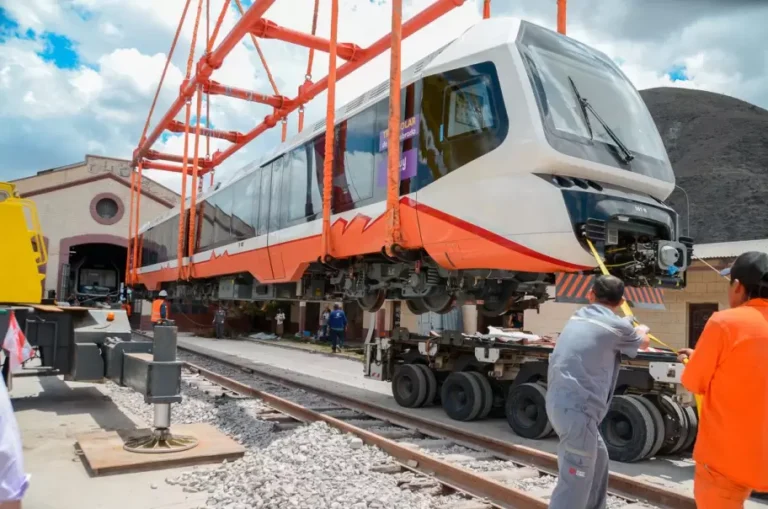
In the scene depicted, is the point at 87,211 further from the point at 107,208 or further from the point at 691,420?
the point at 691,420

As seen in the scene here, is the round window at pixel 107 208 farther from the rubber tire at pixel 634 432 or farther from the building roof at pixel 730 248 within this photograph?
the rubber tire at pixel 634 432

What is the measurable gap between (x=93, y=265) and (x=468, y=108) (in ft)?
88.0

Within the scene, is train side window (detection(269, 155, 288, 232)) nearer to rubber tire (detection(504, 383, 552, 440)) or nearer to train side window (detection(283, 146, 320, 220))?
train side window (detection(283, 146, 320, 220))

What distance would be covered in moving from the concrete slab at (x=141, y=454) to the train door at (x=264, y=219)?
12.6 feet

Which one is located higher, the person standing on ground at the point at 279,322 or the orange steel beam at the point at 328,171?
the orange steel beam at the point at 328,171

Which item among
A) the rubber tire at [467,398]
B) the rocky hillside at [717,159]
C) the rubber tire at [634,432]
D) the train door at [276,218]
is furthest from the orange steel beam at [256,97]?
the rocky hillside at [717,159]

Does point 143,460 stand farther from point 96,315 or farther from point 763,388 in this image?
point 763,388

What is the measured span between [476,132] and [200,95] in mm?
8707

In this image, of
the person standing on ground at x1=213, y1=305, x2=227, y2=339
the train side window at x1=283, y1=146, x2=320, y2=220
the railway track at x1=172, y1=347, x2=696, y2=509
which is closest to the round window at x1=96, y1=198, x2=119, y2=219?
the person standing on ground at x1=213, y1=305, x2=227, y2=339

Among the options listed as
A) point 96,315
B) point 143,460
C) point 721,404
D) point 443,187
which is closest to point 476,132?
point 443,187

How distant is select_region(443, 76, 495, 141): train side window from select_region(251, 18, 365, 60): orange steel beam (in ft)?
15.2

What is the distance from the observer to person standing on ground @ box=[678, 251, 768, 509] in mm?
2502

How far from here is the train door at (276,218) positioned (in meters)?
9.26

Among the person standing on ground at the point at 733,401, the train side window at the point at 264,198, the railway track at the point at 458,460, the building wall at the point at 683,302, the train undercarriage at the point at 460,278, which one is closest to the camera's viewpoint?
the person standing on ground at the point at 733,401
